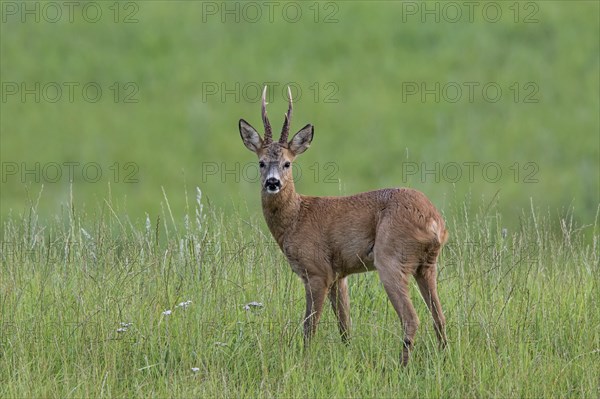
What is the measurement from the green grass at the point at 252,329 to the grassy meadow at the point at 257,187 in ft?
0.08

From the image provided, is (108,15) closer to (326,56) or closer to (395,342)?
(326,56)

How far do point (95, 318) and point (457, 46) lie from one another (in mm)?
13830

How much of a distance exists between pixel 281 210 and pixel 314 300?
0.78 meters

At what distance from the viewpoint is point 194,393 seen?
729 cm

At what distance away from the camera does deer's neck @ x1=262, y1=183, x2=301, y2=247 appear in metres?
8.98

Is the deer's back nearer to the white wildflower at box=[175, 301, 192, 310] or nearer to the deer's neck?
the deer's neck

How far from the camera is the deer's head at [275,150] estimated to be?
8773mm

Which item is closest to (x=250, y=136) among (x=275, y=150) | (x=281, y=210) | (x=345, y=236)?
(x=275, y=150)

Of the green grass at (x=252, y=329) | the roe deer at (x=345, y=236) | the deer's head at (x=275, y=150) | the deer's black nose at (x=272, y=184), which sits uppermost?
the deer's head at (x=275, y=150)

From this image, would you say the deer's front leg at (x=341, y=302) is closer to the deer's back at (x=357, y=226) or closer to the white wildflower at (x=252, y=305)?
the deer's back at (x=357, y=226)

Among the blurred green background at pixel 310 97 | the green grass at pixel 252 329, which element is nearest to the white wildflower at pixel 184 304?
the green grass at pixel 252 329

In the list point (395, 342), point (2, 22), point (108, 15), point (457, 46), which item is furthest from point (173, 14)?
point (395, 342)

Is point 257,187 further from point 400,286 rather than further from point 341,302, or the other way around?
point 400,286

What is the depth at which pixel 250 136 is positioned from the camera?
29.7 feet
